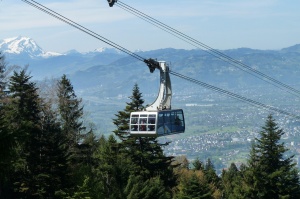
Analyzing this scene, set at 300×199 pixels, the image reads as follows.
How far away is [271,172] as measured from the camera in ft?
131

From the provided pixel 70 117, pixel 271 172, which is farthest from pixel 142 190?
pixel 70 117

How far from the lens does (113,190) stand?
3600cm

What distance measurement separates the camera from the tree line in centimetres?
2986

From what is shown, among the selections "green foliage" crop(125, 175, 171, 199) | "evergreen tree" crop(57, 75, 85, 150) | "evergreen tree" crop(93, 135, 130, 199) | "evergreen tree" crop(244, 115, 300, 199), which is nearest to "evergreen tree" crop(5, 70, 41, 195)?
"evergreen tree" crop(93, 135, 130, 199)

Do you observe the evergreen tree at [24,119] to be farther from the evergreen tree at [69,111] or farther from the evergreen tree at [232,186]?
the evergreen tree at [232,186]

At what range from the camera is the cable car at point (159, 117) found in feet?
80.1

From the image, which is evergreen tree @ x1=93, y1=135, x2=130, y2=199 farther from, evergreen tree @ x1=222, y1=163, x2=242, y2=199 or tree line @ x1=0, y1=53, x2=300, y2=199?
evergreen tree @ x1=222, y1=163, x2=242, y2=199

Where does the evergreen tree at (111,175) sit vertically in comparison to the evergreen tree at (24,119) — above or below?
below

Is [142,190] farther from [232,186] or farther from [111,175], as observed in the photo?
[232,186]

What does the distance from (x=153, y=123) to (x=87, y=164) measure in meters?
17.0

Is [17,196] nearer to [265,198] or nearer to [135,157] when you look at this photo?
[135,157]

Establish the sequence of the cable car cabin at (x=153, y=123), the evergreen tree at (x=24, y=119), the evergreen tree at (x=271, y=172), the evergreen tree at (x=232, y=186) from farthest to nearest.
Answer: the evergreen tree at (x=232, y=186) → the evergreen tree at (x=271, y=172) → the evergreen tree at (x=24, y=119) → the cable car cabin at (x=153, y=123)

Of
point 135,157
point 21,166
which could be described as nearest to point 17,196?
point 21,166

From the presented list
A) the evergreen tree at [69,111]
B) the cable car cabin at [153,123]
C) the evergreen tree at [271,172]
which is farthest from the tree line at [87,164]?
the cable car cabin at [153,123]
